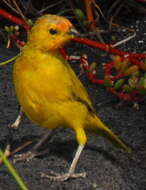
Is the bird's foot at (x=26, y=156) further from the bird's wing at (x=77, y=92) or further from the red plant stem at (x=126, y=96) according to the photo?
the red plant stem at (x=126, y=96)

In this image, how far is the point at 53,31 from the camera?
88.3 inches

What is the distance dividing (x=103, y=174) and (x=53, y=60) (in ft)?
1.99

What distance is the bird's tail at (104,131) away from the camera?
8.54 feet

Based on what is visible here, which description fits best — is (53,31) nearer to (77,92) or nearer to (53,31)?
(53,31)

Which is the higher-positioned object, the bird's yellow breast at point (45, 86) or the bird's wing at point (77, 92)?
the bird's yellow breast at point (45, 86)

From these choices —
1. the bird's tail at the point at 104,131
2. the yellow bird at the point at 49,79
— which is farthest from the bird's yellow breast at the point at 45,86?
the bird's tail at the point at 104,131

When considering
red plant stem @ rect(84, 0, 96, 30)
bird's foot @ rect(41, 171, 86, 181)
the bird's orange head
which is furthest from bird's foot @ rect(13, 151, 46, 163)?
red plant stem @ rect(84, 0, 96, 30)

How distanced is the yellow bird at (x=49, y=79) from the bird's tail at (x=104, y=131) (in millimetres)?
151

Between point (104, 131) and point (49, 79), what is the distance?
49 centimetres

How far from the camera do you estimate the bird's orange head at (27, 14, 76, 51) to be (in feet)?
7.34

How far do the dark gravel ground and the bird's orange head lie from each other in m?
0.60

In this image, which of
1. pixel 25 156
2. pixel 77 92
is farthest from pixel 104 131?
pixel 25 156

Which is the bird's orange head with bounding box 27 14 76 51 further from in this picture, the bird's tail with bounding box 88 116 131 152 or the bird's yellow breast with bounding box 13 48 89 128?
the bird's tail with bounding box 88 116 131 152

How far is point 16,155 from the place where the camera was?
2645 millimetres
